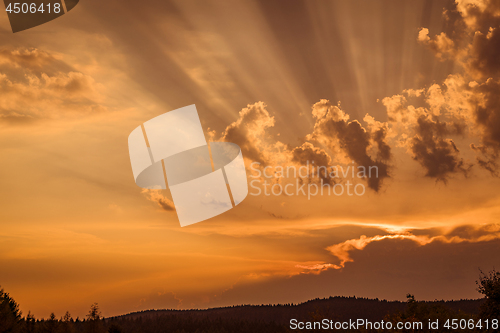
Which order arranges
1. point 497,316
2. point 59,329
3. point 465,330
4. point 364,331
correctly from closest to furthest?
1. point 497,316
2. point 59,329
3. point 465,330
4. point 364,331

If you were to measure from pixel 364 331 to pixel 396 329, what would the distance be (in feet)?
50.6

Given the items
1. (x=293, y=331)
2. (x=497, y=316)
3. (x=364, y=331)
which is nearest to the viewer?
(x=497, y=316)

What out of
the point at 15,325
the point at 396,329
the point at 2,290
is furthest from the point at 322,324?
the point at 2,290

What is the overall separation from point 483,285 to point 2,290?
414ft

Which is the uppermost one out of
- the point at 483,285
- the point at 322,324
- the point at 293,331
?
the point at 483,285

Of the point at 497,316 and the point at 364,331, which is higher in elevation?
the point at 497,316

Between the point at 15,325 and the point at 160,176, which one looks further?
the point at 15,325

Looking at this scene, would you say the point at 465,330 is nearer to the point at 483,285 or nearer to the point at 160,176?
the point at 483,285

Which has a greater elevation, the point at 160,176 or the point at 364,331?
the point at 160,176

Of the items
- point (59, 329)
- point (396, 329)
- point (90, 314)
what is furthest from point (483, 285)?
point (59, 329)

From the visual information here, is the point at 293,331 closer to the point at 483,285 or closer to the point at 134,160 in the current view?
the point at 483,285

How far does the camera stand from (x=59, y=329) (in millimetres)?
80312

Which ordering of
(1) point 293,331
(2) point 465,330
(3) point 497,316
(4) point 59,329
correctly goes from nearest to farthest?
(3) point 497,316 < (4) point 59,329 < (2) point 465,330 < (1) point 293,331

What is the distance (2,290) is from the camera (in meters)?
113
